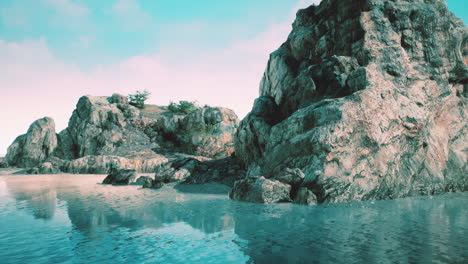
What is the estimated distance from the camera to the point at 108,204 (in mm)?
10641

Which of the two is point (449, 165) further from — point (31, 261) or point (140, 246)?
point (31, 261)

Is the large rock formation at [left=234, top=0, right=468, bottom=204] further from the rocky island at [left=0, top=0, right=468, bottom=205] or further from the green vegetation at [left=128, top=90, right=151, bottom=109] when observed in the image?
the green vegetation at [left=128, top=90, right=151, bottom=109]

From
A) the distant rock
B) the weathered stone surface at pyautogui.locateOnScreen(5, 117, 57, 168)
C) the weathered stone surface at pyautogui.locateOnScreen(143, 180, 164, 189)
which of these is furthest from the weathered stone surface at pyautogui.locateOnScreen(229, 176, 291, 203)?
the weathered stone surface at pyautogui.locateOnScreen(5, 117, 57, 168)

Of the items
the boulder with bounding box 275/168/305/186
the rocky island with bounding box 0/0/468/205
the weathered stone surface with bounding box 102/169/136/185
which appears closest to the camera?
the boulder with bounding box 275/168/305/186

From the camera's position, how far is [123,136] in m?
44.6

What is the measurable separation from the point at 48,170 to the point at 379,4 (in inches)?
1349

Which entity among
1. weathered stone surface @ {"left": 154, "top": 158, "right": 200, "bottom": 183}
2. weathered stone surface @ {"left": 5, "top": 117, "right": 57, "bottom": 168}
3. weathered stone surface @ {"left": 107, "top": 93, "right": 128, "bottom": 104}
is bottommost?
weathered stone surface @ {"left": 154, "top": 158, "right": 200, "bottom": 183}

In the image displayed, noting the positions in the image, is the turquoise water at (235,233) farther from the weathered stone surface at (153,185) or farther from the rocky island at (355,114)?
the weathered stone surface at (153,185)

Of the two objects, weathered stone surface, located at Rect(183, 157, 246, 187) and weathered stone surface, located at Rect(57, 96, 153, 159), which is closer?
weathered stone surface, located at Rect(183, 157, 246, 187)

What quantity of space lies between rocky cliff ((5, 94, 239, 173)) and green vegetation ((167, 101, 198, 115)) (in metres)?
8.79

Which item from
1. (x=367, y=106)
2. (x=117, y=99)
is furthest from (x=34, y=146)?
(x=367, y=106)

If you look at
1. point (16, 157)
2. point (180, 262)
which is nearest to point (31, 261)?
point (180, 262)

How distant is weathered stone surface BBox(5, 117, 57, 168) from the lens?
4134 cm

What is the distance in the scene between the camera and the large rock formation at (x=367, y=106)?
11.8 metres
